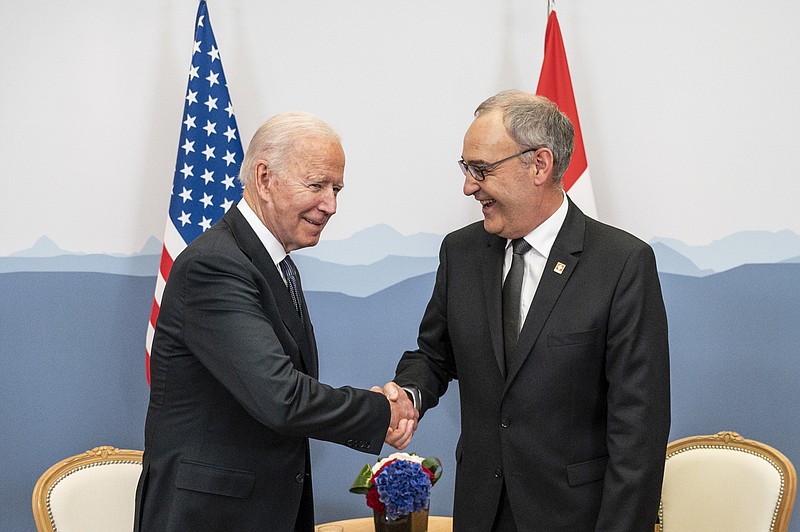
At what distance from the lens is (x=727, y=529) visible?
10.8 ft

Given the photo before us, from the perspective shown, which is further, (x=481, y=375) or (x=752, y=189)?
(x=752, y=189)

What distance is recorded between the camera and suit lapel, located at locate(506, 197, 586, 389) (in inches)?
88.4

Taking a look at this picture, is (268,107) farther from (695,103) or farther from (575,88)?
(695,103)

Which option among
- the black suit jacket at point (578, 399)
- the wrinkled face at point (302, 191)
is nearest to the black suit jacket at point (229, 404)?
the wrinkled face at point (302, 191)

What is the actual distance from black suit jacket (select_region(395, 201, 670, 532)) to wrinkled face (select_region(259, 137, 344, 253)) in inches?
20.1

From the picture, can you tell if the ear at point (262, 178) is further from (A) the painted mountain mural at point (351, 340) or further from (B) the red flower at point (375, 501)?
(A) the painted mountain mural at point (351, 340)

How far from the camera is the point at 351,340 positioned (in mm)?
3922

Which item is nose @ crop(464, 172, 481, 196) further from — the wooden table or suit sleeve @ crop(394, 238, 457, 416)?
the wooden table

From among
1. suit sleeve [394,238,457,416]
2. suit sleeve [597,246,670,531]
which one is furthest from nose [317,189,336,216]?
suit sleeve [597,246,670,531]

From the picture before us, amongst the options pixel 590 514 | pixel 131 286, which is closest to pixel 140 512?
pixel 590 514

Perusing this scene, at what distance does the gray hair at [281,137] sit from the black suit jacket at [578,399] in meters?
0.64

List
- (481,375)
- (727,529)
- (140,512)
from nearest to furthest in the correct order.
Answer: (140,512) → (481,375) → (727,529)

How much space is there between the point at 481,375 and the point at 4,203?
2.46m

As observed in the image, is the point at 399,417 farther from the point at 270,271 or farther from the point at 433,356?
the point at 270,271
